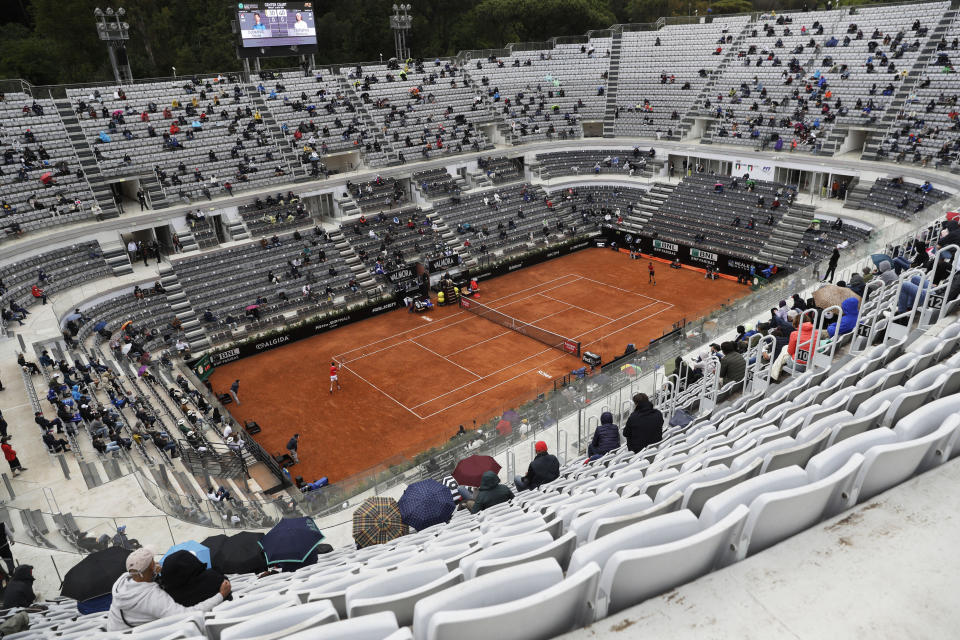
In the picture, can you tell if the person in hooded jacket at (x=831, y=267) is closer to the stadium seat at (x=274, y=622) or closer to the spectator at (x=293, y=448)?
the spectator at (x=293, y=448)

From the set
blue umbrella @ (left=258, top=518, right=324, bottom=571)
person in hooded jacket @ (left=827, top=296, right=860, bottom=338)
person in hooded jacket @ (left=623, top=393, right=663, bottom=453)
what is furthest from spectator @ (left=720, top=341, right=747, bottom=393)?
blue umbrella @ (left=258, top=518, right=324, bottom=571)

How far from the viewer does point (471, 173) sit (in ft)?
160

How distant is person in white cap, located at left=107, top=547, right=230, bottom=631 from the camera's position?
6246 mm

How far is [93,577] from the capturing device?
9000 mm

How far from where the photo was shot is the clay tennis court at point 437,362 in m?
26.5

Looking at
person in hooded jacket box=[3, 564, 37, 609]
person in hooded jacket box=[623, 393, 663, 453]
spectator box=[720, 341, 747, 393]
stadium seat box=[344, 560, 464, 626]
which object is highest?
stadium seat box=[344, 560, 464, 626]

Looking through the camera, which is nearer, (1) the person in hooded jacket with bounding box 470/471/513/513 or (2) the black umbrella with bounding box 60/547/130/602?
(2) the black umbrella with bounding box 60/547/130/602

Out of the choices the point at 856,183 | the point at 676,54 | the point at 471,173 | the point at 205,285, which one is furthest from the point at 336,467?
the point at 676,54

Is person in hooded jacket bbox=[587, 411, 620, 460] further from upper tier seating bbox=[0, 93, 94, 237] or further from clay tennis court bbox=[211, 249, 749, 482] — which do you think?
upper tier seating bbox=[0, 93, 94, 237]

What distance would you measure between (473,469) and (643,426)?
160 inches

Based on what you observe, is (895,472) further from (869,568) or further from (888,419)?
(888,419)

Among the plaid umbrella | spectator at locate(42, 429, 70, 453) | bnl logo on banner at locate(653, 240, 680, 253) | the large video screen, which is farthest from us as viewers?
the large video screen

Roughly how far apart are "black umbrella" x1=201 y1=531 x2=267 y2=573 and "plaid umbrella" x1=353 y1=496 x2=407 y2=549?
1.47 metres

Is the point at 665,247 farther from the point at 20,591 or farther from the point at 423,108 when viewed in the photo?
the point at 20,591
